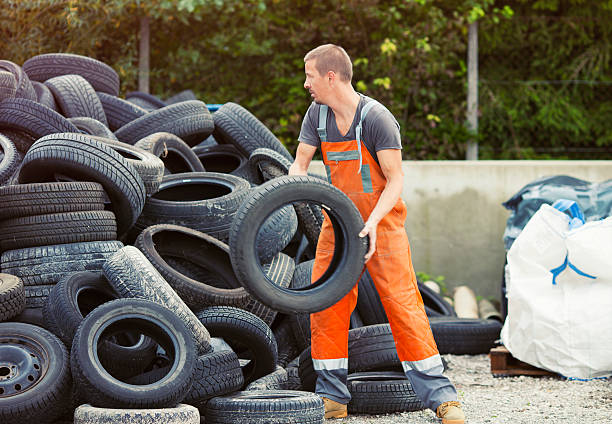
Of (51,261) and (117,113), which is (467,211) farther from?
(51,261)

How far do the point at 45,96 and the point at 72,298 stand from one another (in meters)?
3.04

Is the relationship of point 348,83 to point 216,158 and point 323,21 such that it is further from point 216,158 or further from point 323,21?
point 323,21

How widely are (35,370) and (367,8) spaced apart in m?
7.74

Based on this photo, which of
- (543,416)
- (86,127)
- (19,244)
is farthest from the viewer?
(86,127)

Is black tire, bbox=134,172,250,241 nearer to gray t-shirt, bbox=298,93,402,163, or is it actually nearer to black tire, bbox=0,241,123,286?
black tire, bbox=0,241,123,286

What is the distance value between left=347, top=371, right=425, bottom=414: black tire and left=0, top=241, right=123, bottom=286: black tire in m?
1.69

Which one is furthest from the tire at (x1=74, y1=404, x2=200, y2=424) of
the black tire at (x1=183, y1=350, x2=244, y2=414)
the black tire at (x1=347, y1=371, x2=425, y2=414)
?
the black tire at (x1=347, y1=371, x2=425, y2=414)

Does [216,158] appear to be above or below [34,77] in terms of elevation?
below

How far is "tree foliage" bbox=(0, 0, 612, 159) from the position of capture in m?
9.88

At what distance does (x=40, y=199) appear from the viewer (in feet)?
14.6

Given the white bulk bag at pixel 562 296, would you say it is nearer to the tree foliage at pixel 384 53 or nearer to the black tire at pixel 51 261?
the black tire at pixel 51 261

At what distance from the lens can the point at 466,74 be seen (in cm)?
1004

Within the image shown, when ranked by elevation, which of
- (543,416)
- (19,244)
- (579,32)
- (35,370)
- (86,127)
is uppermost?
(579,32)

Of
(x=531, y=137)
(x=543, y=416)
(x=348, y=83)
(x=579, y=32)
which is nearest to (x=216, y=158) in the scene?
(x=348, y=83)
